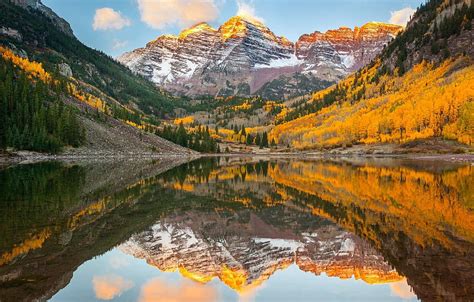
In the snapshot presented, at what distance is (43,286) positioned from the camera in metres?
12.1

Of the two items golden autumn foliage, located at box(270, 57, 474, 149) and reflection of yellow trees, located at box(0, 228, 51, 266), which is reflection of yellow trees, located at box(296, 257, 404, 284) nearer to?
reflection of yellow trees, located at box(0, 228, 51, 266)

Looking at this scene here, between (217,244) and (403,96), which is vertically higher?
(403,96)

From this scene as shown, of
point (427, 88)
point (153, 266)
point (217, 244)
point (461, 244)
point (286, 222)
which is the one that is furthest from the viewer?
point (427, 88)

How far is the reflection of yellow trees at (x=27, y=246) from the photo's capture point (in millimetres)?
14387

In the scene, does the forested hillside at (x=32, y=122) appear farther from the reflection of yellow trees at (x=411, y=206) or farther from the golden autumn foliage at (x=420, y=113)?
the golden autumn foliage at (x=420, y=113)

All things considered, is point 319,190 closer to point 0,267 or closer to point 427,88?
point 0,267

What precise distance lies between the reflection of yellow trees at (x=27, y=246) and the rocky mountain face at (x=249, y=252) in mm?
3306

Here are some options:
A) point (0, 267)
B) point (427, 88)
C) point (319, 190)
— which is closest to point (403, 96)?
point (427, 88)

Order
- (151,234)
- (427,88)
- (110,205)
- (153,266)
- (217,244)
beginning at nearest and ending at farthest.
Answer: (153,266) < (217,244) < (151,234) < (110,205) < (427,88)

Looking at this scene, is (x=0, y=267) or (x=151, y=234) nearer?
(x=0, y=267)

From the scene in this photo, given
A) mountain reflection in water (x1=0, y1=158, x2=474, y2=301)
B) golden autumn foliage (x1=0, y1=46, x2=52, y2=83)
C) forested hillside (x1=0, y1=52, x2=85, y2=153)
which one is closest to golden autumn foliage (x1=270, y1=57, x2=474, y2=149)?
forested hillside (x1=0, y1=52, x2=85, y2=153)

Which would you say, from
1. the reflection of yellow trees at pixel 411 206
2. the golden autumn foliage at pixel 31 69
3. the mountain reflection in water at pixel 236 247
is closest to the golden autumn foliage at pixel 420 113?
the reflection of yellow trees at pixel 411 206

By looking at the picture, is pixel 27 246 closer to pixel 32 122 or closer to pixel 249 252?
pixel 249 252

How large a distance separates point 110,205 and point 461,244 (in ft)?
70.0
